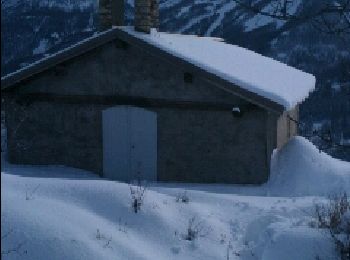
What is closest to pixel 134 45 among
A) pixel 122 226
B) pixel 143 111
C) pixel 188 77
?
pixel 188 77

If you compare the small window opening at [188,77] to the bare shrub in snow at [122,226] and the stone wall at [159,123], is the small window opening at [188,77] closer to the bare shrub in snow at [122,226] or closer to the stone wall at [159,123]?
the stone wall at [159,123]

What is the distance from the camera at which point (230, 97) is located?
15.0 metres

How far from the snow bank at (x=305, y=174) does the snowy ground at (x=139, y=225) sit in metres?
3.16

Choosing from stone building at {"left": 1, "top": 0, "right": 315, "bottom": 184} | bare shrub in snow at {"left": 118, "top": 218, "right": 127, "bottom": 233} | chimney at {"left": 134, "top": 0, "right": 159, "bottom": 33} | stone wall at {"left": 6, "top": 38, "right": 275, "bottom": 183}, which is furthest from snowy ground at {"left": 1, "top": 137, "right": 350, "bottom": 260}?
chimney at {"left": 134, "top": 0, "right": 159, "bottom": 33}

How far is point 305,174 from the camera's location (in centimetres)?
1516

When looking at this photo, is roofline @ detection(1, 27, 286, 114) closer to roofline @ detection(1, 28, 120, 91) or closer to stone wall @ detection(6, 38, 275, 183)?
roofline @ detection(1, 28, 120, 91)

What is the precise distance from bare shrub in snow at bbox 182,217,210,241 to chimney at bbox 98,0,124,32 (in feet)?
34.1

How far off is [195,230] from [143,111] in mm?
7452

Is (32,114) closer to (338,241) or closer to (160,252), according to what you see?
(160,252)

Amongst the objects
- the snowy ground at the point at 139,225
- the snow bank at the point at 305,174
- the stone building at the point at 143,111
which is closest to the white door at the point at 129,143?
the stone building at the point at 143,111

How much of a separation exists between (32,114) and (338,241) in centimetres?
1111

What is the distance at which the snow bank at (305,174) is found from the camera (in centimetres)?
1412

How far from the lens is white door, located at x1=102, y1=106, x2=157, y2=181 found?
15641 millimetres

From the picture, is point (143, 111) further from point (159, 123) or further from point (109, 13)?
point (109, 13)
